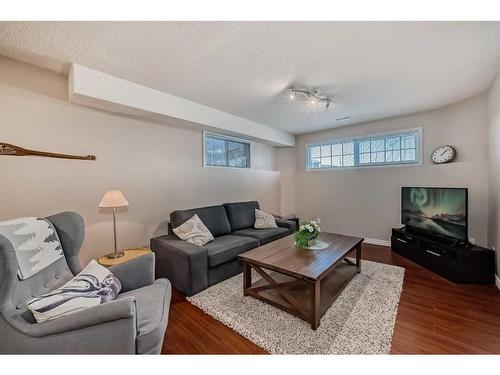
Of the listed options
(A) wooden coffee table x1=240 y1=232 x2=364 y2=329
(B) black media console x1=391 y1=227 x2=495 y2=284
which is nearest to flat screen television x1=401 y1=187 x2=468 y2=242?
(B) black media console x1=391 y1=227 x2=495 y2=284

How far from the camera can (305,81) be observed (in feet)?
8.18

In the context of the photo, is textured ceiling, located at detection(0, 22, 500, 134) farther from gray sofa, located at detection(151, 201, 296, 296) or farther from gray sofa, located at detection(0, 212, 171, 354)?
gray sofa, located at detection(151, 201, 296, 296)

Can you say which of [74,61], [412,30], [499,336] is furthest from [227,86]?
[499,336]

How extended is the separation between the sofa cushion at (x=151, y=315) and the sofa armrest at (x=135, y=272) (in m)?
0.07

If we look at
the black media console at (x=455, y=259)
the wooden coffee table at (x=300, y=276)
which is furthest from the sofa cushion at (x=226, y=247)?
the black media console at (x=455, y=259)

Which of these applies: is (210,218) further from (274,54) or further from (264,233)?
(274,54)

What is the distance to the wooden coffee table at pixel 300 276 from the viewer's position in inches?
72.7

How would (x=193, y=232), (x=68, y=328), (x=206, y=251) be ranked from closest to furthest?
(x=68, y=328) → (x=206, y=251) → (x=193, y=232)

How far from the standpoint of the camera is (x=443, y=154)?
3398mm

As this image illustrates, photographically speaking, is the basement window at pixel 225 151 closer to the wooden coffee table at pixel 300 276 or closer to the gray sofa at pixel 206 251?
the gray sofa at pixel 206 251

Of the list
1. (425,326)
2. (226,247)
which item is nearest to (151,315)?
(226,247)

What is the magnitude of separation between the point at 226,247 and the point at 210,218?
29.7 inches
